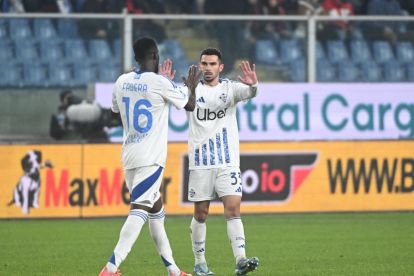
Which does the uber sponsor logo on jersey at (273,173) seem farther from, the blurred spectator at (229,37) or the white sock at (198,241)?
the white sock at (198,241)

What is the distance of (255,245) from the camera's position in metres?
13.8

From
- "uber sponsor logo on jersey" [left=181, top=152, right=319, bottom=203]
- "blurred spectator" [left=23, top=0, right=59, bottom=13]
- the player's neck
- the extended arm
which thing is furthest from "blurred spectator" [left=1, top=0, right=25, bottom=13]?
the extended arm

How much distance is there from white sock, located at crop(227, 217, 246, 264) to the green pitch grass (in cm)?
34

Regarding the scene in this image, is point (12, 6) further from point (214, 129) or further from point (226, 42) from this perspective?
point (214, 129)

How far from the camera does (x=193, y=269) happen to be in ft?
36.4

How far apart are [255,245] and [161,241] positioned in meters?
4.20

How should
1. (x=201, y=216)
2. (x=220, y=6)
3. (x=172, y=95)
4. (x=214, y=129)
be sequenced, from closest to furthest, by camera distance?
(x=172, y=95) < (x=201, y=216) < (x=214, y=129) < (x=220, y=6)

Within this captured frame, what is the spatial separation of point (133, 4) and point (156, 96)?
12904mm

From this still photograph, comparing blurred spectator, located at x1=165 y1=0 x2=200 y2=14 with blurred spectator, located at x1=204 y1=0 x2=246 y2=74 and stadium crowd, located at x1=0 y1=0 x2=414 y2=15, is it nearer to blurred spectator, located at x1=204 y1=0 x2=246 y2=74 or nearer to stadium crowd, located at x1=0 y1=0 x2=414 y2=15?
stadium crowd, located at x1=0 y1=0 x2=414 y2=15

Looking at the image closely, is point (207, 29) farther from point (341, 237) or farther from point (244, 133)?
point (341, 237)

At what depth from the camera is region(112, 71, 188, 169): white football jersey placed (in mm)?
9586

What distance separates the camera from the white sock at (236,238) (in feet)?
34.3

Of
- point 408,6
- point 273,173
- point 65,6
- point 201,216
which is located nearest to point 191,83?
point 201,216

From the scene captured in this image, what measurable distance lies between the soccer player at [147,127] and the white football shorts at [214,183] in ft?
3.86
